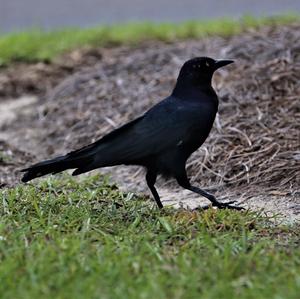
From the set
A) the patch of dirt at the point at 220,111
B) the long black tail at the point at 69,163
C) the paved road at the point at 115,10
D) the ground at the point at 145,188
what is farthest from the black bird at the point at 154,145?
the paved road at the point at 115,10

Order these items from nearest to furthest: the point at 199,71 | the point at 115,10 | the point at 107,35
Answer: the point at 199,71 < the point at 107,35 < the point at 115,10

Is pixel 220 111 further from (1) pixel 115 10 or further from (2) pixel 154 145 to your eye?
(1) pixel 115 10

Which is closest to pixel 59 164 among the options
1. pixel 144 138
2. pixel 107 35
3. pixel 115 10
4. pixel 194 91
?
pixel 144 138

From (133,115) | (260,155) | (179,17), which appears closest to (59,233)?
(260,155)

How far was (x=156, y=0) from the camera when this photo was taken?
14.0m

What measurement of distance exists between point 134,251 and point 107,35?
6.89 m

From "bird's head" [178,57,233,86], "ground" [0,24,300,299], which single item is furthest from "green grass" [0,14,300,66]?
"bird's head" [178,57,233,86]

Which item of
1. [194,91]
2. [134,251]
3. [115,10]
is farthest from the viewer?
[115,10]

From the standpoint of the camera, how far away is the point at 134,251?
4344mm

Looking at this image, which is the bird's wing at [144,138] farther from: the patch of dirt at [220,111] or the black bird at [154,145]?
the patch of dirt at [220,111]

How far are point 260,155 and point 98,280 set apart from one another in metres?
2.85

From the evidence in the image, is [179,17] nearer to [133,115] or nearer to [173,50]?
[173,50]

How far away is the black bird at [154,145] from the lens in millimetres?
5293

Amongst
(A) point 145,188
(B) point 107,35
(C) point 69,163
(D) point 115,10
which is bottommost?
(A) point 145,188
